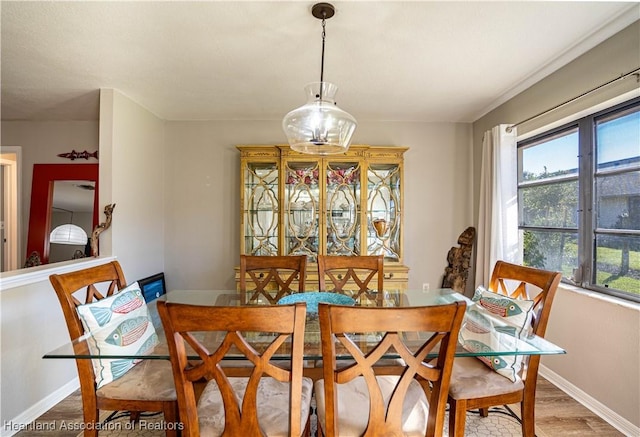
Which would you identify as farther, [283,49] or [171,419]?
[283,49]

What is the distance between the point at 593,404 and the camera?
213cm

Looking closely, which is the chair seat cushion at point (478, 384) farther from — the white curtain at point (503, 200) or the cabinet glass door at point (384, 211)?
the cabinet glass door at point (384, 211)

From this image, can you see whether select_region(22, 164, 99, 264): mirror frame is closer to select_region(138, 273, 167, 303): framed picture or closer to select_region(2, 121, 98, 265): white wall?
select_region(2, 121, 98, 265): white wall

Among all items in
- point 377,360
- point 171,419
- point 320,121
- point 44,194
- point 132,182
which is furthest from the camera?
point 44,194

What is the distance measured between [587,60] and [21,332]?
14.0 ft

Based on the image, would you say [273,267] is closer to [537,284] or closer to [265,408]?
[265,408]

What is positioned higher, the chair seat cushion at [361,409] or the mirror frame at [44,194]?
the mirror frame at [44,194]

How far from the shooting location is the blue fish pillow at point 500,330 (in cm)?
151

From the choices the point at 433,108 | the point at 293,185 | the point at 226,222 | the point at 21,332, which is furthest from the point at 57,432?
the point at 433,108

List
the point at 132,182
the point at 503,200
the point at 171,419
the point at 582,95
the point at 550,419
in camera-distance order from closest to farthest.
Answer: the point at 171,419
the point at 550,419
the point at 582,95
the point at 503,200
the point at 132,182

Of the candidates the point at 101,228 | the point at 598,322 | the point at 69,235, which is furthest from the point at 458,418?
the point at 69,235

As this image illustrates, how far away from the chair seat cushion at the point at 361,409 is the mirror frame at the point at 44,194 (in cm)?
369

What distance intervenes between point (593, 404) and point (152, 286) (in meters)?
4.06

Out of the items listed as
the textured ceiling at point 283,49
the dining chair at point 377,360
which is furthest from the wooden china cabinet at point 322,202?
the dining chair at point 377,360
